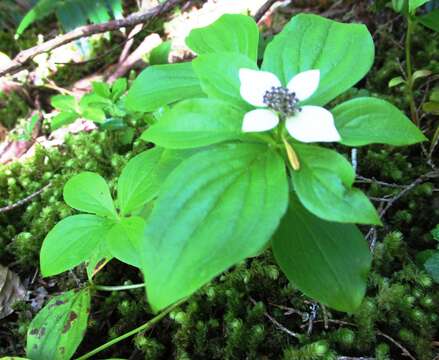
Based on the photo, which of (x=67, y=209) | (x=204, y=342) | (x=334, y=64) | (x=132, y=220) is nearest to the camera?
(x=334, y=64)

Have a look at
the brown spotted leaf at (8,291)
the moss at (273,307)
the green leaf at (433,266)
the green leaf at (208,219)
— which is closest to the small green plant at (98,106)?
the moss at (273,307)

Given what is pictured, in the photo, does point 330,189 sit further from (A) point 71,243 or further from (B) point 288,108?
(A) point 71,243

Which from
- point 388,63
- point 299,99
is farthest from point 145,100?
point 388,63

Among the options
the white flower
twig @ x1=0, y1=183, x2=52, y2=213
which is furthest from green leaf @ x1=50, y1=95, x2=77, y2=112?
the white flower

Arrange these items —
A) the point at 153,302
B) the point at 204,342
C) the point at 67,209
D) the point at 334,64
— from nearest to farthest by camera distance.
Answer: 1. the point at 153,302
2. the point at 334,64
3. the point at 204,342
4. the point at 67,209

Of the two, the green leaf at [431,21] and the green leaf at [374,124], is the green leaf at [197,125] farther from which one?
the green leaf at [431,21]

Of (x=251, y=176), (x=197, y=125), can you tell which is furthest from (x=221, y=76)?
(x=251, y=176)

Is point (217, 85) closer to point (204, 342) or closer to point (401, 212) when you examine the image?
point (204, 342)
